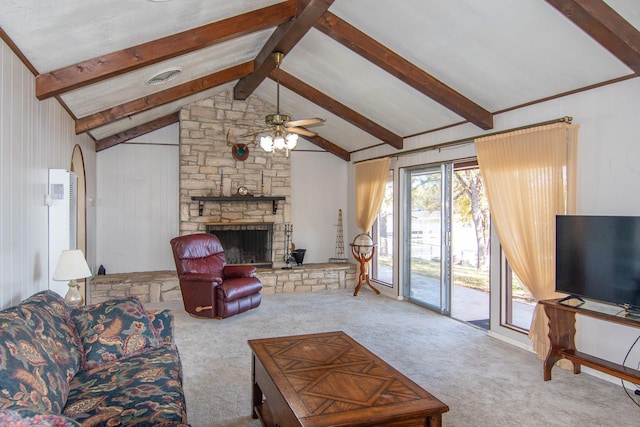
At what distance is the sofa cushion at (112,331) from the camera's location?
2.56 meters

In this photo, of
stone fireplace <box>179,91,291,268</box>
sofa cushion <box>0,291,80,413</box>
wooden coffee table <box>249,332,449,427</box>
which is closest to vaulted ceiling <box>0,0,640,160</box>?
stone fireplace <box>179,91,291,268</box>

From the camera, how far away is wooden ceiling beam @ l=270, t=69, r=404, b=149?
6.08 m

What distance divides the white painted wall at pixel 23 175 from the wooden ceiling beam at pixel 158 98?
40.6 inches

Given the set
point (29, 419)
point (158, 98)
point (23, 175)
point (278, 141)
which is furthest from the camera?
point (158, 98)

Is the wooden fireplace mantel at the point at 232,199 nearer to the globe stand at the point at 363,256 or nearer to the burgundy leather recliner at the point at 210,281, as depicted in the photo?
the burgundy leather recliner at the point at 210,281

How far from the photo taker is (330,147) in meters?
7.94

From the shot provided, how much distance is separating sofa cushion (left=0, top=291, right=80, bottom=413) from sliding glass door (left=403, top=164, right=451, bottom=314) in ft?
14.3

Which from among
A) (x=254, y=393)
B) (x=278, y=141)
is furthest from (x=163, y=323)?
(x=278, y=141)

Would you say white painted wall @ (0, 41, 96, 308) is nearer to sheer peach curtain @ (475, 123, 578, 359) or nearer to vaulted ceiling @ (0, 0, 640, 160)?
vaulted ceiling @ (0, 0, 640, 160)

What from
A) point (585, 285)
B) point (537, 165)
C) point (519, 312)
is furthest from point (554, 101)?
point (519, 312)

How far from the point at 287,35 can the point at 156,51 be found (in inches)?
56.6

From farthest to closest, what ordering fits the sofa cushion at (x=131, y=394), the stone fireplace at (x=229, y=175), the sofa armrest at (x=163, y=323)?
the stone fireplace at (x=229, y=175)
the sofa armrest at (x=163, y=323)
the sofa cushion at (x=131, y=394)

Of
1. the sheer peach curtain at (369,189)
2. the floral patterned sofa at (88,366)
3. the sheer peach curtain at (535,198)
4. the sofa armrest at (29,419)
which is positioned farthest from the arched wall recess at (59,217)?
the sheer peach curtain at (369,189)

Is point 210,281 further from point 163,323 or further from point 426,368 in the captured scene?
point 426,368
